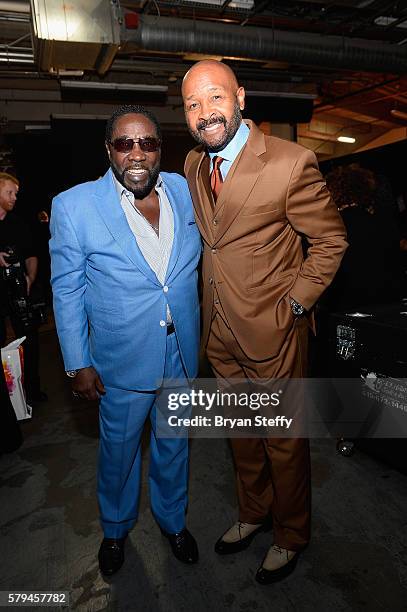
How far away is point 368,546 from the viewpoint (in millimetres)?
2137

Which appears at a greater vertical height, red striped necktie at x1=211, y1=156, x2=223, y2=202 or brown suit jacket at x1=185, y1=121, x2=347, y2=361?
red striped necktie at x1=211, y1=156, x2=223, y2=202

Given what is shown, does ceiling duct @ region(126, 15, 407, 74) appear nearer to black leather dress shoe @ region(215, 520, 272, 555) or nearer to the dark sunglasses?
the dark sunglasses

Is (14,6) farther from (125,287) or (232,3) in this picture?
(125,287)

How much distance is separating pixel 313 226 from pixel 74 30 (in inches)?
153

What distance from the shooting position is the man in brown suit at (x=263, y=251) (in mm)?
1725

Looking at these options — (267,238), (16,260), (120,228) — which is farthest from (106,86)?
(267,238)

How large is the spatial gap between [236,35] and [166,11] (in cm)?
102

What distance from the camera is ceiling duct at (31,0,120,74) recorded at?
4.17 metres

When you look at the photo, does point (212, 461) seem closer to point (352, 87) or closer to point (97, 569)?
point (97, 569)

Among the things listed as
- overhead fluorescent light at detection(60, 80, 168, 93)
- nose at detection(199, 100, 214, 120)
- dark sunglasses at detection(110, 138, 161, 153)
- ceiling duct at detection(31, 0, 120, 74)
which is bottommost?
dark sunglasses at detection(110, 138, 161, 153)

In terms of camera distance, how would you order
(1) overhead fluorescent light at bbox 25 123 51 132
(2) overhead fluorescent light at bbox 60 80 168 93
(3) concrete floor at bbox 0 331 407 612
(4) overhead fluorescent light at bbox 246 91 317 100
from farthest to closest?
(1) overhead fluorescent light at bbox 25 123 51 132 → (4) overhead fluorescent light at bbox 246 91 317 100 → (2) overhead fluorescent light at bbox 60 80 168 93 → (3) concrete floor at bbox 0 331 407 612

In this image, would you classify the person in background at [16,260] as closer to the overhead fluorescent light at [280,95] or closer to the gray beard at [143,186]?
the gray beard at [143,186]

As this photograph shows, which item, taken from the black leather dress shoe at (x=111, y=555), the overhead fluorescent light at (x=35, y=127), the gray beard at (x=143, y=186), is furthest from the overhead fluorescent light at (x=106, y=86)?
the black leather dress shoe at (x=111, y=555)

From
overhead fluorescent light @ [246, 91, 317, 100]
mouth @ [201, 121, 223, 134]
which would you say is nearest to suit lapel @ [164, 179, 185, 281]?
mouth @ [201, 121, 223, 134]
